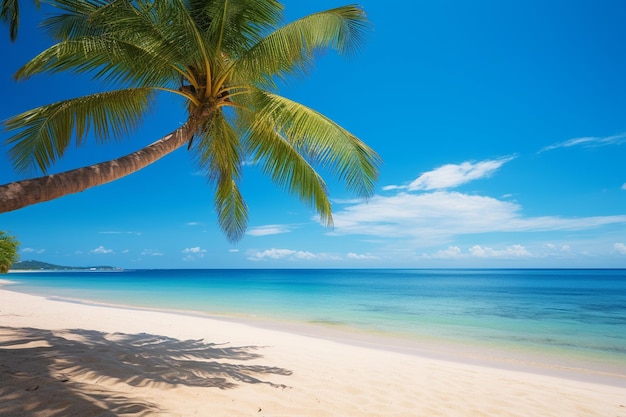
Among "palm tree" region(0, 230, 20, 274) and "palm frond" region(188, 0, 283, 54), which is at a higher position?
"palm frond" region(188, 0, 283, 54)

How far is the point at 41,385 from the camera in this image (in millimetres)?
3066

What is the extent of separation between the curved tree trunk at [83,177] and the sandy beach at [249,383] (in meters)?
1.56

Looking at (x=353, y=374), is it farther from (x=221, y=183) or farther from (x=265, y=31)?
(x=265, y=31)

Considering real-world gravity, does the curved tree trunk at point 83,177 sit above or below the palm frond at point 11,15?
below

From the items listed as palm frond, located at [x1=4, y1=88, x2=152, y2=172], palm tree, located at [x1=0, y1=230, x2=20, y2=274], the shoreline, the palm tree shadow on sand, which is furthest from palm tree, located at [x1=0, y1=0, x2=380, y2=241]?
palm tree, located at [x1=0, y1=230, x2=20, y2=274]

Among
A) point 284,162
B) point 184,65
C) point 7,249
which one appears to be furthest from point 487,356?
point 7,249

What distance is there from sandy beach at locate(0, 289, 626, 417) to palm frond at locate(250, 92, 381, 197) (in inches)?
107

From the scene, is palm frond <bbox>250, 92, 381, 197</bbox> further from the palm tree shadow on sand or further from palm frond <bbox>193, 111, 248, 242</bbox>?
the palm tree shadow on sand

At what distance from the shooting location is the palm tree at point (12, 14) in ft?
16.3

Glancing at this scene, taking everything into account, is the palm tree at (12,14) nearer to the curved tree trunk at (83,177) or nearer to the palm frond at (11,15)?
the palm frond at (11,15)

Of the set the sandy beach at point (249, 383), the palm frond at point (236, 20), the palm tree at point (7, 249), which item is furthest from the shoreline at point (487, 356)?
the palm tree at point (7, 249)

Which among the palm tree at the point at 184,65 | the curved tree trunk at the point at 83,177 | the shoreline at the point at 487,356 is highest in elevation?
the palm tree at the point at 184,65

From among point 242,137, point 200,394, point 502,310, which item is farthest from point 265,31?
point 502,310

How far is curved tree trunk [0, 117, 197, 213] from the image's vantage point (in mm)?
3023
